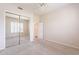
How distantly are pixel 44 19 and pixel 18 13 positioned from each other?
3.71 ft

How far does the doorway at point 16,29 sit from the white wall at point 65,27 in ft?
3.07

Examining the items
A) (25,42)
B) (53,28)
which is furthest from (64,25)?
(25,42)

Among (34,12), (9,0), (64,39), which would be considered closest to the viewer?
(9,0)

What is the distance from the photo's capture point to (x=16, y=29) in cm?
295

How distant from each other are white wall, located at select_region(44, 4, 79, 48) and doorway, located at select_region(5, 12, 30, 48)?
94 cm

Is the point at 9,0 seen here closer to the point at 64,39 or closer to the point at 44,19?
the point at 44,19

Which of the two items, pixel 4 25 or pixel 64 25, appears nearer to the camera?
pixel 4 25

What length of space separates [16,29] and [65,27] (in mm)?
2057

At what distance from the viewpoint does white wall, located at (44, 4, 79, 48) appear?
2.75 metres

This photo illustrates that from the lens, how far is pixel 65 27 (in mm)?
2941

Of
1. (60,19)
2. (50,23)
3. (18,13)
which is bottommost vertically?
(50,23)

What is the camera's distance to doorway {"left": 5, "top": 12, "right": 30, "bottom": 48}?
9.05 feet

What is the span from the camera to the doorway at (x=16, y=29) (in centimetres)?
276

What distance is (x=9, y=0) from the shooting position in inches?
42.9
